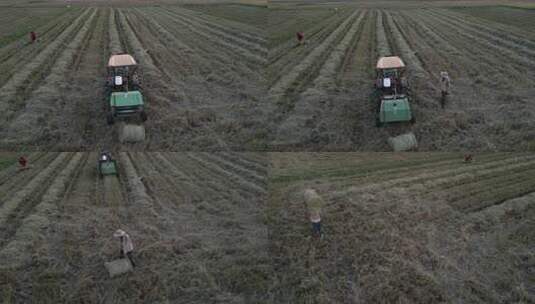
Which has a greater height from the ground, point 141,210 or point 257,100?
point 257,100

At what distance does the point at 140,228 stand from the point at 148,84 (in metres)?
6.58

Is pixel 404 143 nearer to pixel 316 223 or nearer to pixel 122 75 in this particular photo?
pixel 316 223

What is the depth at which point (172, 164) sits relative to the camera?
12.2 m

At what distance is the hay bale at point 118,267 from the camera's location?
8766 millimetres

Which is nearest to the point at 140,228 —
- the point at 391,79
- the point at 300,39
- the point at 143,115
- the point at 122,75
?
the point at 143,115

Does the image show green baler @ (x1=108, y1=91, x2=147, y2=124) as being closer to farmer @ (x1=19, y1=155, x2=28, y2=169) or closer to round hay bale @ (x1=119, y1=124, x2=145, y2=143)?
round hay bale @ (x1=119, y1=124, x2=145, y2=143)

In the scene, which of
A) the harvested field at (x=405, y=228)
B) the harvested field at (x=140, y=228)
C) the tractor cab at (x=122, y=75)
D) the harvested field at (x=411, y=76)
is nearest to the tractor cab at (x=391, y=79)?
the harvested field at (x=411, y=76)

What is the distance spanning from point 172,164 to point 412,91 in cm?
724

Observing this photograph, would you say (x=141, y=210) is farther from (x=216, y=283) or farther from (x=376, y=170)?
(x=376, y=170)

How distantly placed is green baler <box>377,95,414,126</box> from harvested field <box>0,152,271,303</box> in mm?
3345

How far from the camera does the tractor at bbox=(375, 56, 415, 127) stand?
42.7 feet

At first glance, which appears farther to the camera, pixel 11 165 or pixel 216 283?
pixel 11 165

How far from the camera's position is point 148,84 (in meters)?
15.4

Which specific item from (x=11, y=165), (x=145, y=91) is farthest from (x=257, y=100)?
(x=11, y=165)
